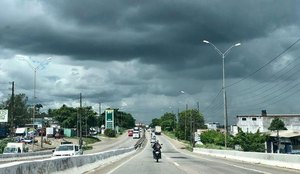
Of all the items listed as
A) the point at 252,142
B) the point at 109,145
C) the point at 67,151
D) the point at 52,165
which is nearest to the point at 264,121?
the point at 109,145

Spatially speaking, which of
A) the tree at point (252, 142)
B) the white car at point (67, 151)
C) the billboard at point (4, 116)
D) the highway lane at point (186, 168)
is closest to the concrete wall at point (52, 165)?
A: the highway lane at point (186, 168)

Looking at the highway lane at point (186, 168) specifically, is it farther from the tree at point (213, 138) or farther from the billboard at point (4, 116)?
the tree at point (213, 138)

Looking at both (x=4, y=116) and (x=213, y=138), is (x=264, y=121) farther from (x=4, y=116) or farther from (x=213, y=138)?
(x=4, y=116)

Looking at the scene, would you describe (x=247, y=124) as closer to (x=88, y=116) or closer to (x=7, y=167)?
(x=88, y=116)

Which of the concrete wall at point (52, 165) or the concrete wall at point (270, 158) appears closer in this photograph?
the concrete wall at point (52, 165)

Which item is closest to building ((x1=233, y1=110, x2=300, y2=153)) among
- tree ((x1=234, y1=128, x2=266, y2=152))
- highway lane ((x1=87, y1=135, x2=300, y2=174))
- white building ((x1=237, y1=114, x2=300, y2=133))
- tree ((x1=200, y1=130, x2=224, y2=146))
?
white building ((x1=237, y1=114, x2=300, y2=133))

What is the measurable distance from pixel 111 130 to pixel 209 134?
5874cm

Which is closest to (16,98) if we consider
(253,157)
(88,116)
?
(88,116)

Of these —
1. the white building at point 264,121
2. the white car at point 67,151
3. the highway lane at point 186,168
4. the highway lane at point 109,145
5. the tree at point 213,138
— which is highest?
the white building at point 264,121

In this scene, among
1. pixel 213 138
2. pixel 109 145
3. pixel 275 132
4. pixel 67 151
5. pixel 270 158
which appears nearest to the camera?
pixel 270 158

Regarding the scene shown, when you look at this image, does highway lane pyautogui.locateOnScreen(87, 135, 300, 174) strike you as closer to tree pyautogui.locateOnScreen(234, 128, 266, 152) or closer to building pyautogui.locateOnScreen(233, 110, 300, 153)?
tree pyautogui.locateOnScreen(234, 128, 266, 152)

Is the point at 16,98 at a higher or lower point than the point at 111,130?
higher

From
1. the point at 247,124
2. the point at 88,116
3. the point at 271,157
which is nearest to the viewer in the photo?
the point at 271,157

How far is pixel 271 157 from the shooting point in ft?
105
